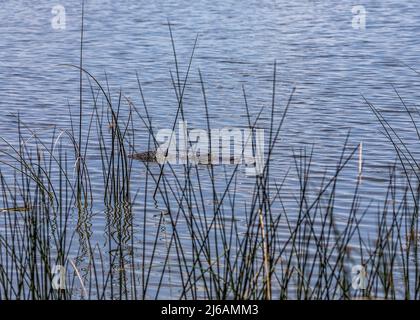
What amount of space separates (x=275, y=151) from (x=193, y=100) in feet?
8.36

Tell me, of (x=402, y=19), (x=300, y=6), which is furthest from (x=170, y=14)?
(x=402, y=19)

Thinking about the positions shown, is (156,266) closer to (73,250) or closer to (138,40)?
(73,250)

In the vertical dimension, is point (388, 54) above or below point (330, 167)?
below

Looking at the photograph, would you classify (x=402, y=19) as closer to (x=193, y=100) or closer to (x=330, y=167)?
(x=193, y=100)

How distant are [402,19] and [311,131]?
8.60 metres

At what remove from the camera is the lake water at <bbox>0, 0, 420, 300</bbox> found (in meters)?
9.23

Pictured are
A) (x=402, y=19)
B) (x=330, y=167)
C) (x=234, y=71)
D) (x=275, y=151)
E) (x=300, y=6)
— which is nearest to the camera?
(x=330, y=167)

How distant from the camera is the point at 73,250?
6.12 metres

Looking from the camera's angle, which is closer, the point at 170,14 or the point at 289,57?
the point at 289,57

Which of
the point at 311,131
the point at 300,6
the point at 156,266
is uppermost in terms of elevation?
the point at 156,266

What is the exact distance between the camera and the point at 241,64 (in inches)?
516

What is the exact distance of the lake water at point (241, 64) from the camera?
9227 millimetres
